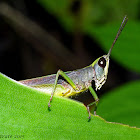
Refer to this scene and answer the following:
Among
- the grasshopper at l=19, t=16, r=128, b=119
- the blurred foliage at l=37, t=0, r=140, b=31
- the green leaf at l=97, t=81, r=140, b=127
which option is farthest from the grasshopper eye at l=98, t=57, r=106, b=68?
the blurred foliage at l=37, t=0, r=140, b=31

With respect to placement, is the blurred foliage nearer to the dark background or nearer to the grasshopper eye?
the dark background

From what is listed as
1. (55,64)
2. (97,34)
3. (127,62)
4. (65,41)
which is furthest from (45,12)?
(127,62)

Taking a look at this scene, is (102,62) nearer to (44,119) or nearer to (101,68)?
(101,68)

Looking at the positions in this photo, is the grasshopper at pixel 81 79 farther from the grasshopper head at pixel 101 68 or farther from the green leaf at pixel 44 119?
the green leaf at pixel 44 119

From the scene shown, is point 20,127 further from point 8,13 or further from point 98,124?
point 8,13

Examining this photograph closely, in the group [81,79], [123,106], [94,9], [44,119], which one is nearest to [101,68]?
[81,79]
